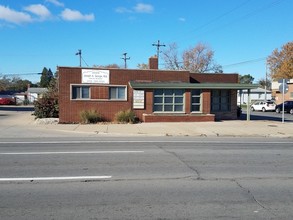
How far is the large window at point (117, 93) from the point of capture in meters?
24.5

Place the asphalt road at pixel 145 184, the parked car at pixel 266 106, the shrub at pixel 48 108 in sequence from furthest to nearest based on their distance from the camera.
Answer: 1. the parked car at pixel 266 106
2. the shrub at pixel 48 108
3. the asphalt road at pixel 145 184

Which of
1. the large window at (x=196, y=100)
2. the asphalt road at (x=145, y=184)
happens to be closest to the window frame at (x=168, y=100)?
the large window at (x=196, y=100)

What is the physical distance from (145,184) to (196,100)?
740 inches

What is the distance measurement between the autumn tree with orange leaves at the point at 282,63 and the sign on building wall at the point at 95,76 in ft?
196

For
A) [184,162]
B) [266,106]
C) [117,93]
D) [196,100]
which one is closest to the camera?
[184,162]

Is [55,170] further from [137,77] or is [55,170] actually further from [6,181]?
[137,77]

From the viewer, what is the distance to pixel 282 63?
257 feet

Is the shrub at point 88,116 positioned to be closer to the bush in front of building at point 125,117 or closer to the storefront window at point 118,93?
the bush in front of building at point 125,117

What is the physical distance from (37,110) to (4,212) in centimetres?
2110

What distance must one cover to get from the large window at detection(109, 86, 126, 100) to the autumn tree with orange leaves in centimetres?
5872

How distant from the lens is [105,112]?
955 inches

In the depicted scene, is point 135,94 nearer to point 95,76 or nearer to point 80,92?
point 95,76

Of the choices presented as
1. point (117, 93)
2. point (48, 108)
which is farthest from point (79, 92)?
point (48, 108)

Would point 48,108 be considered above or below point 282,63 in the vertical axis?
below
